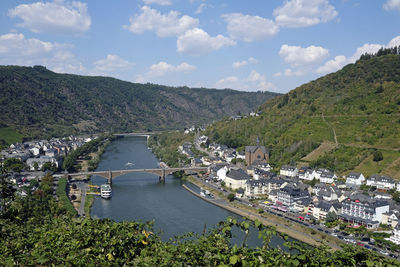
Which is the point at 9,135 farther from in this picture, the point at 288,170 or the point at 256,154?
the point at 288,170

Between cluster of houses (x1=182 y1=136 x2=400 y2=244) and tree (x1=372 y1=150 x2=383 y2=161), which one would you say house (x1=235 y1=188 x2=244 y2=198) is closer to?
cluster of houses (x1=182 y1=136 x2=400 y2=244)

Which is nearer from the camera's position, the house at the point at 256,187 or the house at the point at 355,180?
the house at the point at 355,180

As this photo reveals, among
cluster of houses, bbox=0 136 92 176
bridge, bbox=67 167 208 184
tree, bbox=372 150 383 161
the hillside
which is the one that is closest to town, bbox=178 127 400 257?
the hillside

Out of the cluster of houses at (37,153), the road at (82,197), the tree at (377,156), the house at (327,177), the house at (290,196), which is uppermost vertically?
the tree at (377,156)

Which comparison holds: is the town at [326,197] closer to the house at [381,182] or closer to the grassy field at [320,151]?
the house at [381,182]

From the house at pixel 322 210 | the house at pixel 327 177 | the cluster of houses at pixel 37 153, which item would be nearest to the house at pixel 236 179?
the house at pixel 327 177

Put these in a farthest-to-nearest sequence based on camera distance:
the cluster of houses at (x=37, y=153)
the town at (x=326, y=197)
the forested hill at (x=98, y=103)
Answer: the forested hill at (x=98, y=103), the cluster of houses at (x=37, y=153), the town at (x=326, y=197)

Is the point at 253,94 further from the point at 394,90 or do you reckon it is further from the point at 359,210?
the point at 359,210
